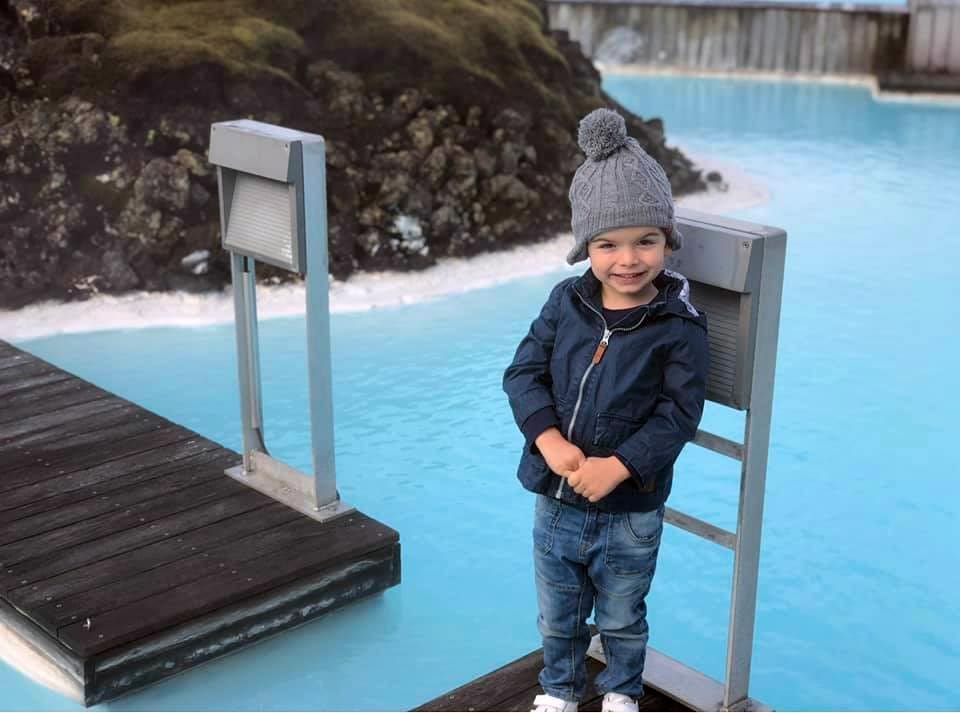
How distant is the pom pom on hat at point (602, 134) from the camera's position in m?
2.12

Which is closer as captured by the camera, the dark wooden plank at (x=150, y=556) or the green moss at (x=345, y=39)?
the dark wooden plank at (x=150, y=556)

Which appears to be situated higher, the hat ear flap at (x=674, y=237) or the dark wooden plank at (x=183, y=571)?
the hat ear flap at (x=674, y=237)

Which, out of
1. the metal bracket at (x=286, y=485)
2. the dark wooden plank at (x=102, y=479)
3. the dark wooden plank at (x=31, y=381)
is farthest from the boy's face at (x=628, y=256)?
the dark wooden plank at (x=31, y=381)

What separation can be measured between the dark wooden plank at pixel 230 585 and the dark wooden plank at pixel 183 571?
0.02 m

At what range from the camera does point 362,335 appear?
5.56 m

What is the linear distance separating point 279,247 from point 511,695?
123 cm

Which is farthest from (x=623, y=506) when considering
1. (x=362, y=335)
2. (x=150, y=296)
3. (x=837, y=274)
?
(x=837, y=274)

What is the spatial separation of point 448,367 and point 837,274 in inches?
93.1

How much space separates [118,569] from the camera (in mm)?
3047

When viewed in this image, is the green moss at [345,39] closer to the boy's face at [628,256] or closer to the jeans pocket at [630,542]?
the boy's face at [628,256]

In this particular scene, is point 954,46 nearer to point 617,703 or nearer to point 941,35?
point 941,35

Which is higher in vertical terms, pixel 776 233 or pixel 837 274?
pixel 776 233

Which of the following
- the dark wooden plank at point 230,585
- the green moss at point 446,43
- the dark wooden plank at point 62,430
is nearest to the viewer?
the dark wooden plank at point 230,585

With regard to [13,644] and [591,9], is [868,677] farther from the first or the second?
[591,9]
